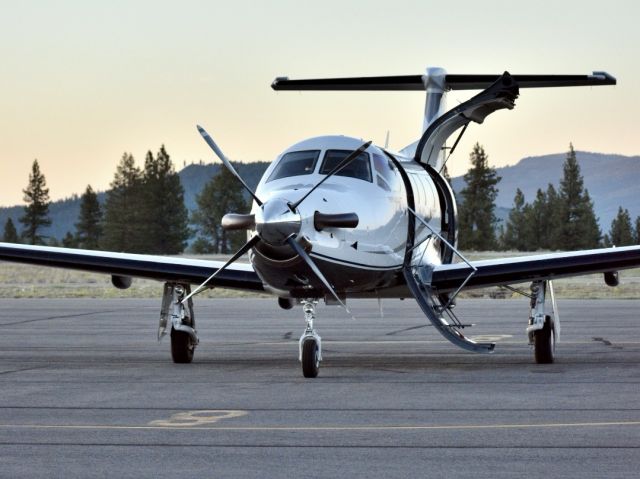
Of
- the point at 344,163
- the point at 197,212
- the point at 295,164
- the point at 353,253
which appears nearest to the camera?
the point at 353,253

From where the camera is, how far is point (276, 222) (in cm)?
1478

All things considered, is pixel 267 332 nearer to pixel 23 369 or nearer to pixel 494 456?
pixel 23 369

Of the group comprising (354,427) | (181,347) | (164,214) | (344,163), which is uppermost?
(164,214)

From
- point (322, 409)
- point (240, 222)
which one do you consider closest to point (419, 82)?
point (240, 222)

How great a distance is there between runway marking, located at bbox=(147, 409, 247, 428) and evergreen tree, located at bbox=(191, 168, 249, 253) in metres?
156

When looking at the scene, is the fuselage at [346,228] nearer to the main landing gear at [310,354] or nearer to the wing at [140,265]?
the main landing gear at [310,354]

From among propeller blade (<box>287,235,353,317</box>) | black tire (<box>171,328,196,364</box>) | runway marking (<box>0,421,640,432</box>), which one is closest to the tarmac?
runway marking (<box>0,421,640,432</box>)

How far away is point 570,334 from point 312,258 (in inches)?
449

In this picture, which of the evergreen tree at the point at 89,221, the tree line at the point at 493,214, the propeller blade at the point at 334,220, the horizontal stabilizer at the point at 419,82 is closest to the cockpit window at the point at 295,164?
the propeller blade at the point at 334,220

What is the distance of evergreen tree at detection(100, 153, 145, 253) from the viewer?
16800 centimetres

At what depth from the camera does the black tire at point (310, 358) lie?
52.5 ft

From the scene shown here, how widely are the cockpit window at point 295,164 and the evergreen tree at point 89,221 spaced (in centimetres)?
17511

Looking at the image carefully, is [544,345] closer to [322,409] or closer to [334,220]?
[334,220]

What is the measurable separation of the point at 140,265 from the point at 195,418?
8.17m
